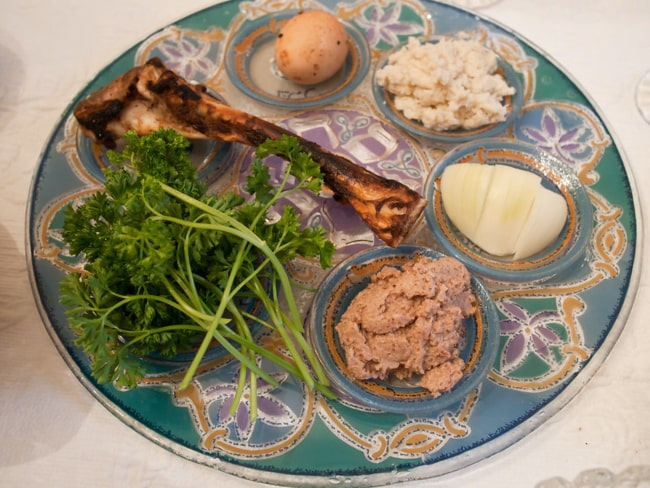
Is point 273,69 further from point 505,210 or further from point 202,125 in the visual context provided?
point 505,210

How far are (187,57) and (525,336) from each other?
176 cm

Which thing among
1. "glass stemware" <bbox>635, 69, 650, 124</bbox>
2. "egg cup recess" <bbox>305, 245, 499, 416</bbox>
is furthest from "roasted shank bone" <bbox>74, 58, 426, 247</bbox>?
"glass stemware" <bbox>635, 69, 650, 124</bbox>

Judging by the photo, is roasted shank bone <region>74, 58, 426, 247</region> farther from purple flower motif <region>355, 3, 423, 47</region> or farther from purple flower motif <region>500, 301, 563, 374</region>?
purple flower motif <region>355, 3, 423, 47</region>

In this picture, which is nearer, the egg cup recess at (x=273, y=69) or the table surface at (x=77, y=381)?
the table surface at (x=77, y=381)

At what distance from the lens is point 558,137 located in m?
1.88

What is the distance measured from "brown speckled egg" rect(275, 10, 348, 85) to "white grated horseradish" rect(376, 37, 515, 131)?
0.68 ft

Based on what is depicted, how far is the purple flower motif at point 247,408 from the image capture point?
1386 millimetres

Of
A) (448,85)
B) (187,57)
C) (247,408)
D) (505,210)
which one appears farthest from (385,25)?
(247,408)

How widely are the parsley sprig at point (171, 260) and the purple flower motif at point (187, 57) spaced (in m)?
0.87

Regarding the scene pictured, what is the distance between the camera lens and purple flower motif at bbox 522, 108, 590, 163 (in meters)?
1.83

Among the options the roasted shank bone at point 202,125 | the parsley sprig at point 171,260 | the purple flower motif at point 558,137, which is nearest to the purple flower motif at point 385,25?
the purple flower motif at point 558,137

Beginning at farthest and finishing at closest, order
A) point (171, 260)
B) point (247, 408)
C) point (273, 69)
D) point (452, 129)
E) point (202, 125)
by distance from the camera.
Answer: point (273, 69), point (452, 129), point (202, 125), point (247, 408), point (171, 260)

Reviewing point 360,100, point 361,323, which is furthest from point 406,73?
point 361,323

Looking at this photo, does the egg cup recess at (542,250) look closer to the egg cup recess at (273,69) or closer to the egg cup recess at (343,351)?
the egg cup recess at (343,351)
